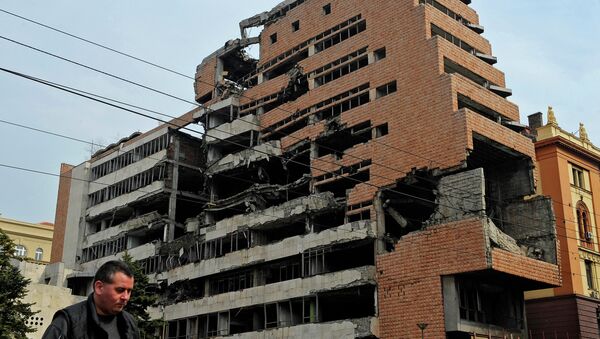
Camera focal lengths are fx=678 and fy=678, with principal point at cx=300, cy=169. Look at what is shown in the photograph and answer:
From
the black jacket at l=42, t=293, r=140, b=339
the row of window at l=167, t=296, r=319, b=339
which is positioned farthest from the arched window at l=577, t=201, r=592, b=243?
the black jacket at l=42, t=293, r=140, b=339

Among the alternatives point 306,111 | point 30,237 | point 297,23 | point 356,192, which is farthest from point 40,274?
point 356,192

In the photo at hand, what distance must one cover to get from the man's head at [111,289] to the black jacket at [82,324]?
6 centimetres

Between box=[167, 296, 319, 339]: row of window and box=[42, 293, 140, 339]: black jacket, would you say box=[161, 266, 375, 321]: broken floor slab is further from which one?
box=[42, 293, 140, 339]: black jacket

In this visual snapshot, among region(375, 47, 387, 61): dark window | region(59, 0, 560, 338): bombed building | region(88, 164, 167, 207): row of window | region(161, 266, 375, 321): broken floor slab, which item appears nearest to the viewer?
region(59, 0, 560, 338): bombed building

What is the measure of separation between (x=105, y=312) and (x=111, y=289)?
0.16 m

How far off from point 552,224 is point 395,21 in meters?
15.7

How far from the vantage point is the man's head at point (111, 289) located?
4383mm

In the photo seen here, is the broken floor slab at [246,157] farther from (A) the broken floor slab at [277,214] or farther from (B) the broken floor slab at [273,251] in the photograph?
(B) the broken floor slab at [273,251]

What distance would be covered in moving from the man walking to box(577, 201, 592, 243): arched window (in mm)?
44679

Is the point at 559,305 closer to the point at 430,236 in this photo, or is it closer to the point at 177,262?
the point at 430,236

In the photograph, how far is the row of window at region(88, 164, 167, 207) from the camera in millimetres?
57031

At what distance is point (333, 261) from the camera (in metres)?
43.1

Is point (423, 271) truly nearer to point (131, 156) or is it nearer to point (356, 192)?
point (356, 192)

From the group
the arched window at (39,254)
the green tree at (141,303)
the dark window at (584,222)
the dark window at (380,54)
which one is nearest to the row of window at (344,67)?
the dark window at (380,54)
